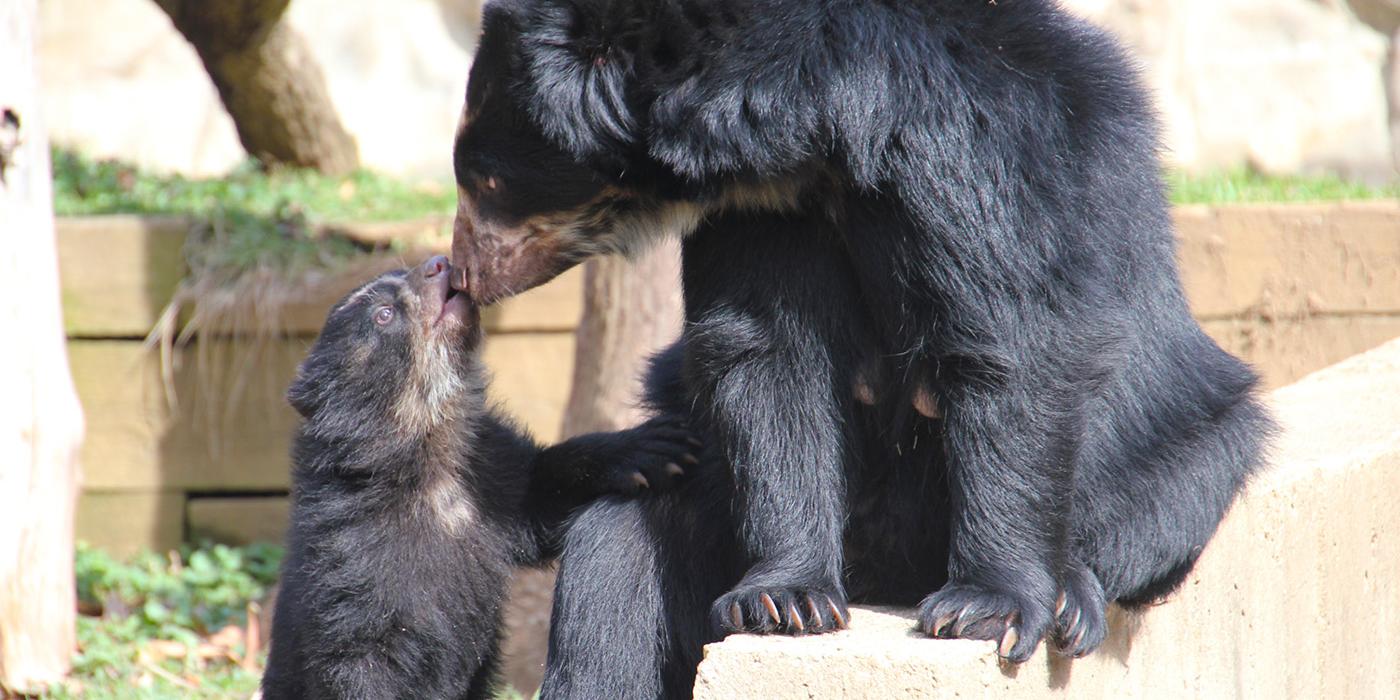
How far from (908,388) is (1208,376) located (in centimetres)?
91

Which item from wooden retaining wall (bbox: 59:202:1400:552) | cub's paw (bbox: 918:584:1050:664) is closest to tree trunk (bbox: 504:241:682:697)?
wooden retaining wall (bbox: 59:202:1400:552)

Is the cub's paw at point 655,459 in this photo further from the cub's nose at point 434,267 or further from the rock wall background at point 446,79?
the rock wall background at point 446,79

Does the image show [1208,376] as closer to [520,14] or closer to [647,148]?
[647,148]

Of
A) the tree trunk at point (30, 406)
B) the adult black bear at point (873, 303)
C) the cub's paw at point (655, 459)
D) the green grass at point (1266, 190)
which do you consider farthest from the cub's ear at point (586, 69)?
the green grass at point (1266, 190)

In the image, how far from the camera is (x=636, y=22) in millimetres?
2928

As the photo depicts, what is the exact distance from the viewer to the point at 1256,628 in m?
3.74

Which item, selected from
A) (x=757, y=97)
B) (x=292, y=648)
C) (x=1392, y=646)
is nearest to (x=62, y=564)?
(x=292, y=648)

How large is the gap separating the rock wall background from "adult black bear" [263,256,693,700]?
27.7ft

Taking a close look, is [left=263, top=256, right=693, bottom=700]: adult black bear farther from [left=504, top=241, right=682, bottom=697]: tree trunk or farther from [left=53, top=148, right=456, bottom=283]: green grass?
[left=53, top=148, right=456, bottom=283]: green grass

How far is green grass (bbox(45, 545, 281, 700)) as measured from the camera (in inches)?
232

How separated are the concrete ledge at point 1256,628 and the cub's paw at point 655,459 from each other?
0.69 metres

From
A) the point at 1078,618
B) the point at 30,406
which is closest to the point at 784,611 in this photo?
the point at 1078,618

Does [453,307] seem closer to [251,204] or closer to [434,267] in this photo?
[434,267]

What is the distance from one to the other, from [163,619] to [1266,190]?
22.0 ft
